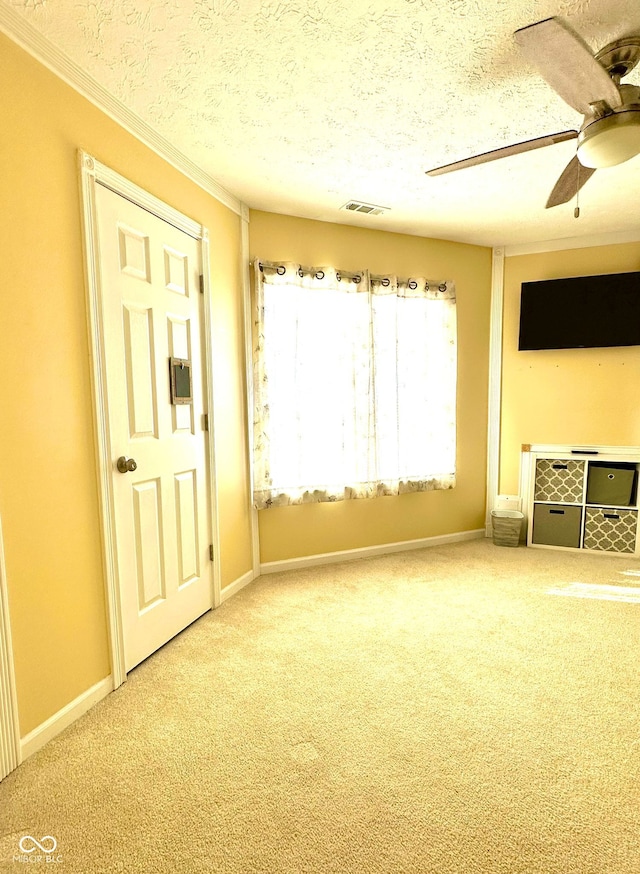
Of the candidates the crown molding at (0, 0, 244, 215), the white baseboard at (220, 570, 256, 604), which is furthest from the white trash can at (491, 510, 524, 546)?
the crown molding at (0, 0, 244, 215)

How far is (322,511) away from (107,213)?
2.41 m

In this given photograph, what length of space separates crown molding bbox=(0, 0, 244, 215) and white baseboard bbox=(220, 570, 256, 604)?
2.50 m

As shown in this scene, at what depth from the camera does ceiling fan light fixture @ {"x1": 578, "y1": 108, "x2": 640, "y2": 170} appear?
1536 millimetres

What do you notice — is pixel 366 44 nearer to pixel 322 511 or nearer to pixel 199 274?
pixel 199 274

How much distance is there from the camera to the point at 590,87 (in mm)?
1476

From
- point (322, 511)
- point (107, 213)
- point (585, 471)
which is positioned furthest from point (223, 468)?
point (585, 471)

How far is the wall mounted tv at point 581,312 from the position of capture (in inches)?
145

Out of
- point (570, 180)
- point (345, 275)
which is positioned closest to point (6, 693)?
point (570, 180)

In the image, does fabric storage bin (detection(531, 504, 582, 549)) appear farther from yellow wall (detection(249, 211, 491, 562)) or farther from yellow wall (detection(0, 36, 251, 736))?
yellow wall (detection(0, 36, 251, 736))

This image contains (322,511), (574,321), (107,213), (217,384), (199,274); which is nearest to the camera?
(107,213)

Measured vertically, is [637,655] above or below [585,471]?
below

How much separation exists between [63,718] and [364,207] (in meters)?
3.35

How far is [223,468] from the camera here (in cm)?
296

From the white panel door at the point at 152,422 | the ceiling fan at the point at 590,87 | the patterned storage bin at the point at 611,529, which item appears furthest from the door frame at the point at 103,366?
the patterned storage bin at the point at 611,529
